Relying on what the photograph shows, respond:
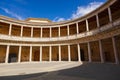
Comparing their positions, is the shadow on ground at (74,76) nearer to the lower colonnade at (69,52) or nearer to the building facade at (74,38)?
the building facade at (74,38)

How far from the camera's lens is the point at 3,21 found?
20.0m

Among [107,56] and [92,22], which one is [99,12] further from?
[107,56]

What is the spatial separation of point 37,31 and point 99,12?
16.2m

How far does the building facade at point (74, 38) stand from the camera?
51.9ft

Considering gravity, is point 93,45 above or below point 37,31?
below

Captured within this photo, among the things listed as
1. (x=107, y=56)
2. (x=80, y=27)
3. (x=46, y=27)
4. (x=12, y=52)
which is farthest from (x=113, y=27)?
(x=12, y=52)

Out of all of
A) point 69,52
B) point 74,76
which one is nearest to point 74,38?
point 69,52

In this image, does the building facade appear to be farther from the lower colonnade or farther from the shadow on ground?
the shadow on ground

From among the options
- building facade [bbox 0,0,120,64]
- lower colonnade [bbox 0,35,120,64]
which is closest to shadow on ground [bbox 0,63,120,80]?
building facade [bbox 0,0,120,64]

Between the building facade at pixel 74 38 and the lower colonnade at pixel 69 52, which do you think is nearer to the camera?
the building facade at pixel 74 38

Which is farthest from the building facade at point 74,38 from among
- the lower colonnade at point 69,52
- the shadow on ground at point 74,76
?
the shadow on ground at point 74,76

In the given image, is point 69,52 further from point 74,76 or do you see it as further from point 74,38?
point 74,76

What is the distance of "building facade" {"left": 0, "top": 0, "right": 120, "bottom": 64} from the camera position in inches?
623

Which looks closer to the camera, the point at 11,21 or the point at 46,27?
the point at 11,21
